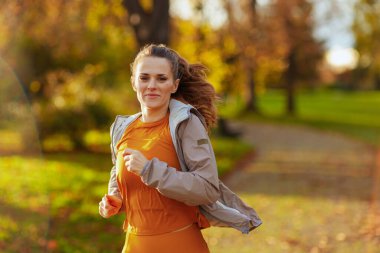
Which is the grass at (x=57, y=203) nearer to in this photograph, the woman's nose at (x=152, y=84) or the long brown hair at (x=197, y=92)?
the long brown hair at (x=197, y=92)

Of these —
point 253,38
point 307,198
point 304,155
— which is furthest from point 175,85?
point 253,38

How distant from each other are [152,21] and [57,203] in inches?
172

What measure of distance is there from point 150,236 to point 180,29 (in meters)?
21.3

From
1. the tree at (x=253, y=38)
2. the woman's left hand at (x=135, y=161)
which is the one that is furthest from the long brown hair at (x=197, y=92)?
A: the tree at (x=253, y=38)

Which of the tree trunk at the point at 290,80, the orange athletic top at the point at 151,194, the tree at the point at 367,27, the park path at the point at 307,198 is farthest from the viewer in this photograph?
the tree trunk at the point at 290,80

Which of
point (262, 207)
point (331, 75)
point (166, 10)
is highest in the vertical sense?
point (166, 10)

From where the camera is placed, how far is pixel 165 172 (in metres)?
2.77

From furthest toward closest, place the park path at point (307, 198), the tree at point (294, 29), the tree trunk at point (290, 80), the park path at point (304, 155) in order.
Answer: the tree trunk at point (290, 80) → the tree at point (294, 29) → the park path at point (304, 155) → the park path at point (307, 198)

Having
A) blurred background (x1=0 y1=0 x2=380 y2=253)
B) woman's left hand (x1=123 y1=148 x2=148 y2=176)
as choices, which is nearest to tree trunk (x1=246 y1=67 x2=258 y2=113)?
blurred background (x1=0 y1=0 x2=380 y2=253)

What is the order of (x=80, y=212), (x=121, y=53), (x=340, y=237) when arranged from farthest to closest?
(x=121, y=53) < (x=80, y=212) < (x=340, y=237)

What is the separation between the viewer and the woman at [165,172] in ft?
9.18

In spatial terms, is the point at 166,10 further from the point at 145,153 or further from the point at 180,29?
the point at 180,29

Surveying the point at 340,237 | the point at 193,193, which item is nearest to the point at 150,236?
the point at 193,193

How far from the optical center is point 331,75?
100062mm
